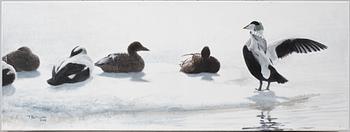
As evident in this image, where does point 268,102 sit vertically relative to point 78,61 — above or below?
below

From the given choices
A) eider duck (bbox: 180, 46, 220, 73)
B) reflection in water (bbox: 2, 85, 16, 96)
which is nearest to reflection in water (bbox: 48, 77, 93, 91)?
reflection in water (bbox: 2, 85, 16, 96)

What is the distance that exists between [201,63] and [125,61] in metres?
0.27

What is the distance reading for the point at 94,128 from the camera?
2102 millimetres

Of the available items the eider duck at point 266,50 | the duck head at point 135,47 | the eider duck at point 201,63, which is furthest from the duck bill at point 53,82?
the eider duck at point 266,50

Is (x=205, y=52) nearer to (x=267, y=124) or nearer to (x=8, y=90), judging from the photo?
(x=267, y=124)

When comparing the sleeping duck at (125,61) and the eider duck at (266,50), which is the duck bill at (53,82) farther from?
the eider duck at (266,50)

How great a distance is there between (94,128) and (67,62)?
251 millimetres

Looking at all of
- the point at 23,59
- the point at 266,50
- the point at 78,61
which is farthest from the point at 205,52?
the point at 23,59

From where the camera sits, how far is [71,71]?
2.12 meters

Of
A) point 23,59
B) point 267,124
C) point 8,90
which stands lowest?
point 267,124

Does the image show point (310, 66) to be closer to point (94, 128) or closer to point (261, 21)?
point (261, 21)

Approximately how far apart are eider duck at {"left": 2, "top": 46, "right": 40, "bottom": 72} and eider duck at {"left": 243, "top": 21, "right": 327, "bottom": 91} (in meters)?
0.74

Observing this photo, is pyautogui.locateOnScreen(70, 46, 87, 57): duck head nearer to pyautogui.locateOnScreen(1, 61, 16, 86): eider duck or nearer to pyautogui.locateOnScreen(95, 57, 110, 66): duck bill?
pyautogui.locateOnScreen(95, 57, 110, 66): duck bill

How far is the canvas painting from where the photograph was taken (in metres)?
2.11
